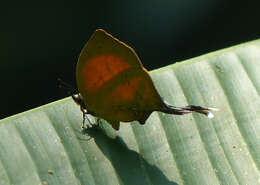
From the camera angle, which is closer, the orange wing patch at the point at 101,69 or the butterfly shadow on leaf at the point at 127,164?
the orange wing patch at the point at 101,69

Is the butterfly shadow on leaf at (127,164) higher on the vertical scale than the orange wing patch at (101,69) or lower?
lower

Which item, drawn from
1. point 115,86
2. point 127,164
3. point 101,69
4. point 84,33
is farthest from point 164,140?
point 84,33

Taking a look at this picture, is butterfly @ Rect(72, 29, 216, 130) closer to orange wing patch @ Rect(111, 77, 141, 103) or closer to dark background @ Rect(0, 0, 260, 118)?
orange wing patch @ Rect(111, 77, 141, 103)

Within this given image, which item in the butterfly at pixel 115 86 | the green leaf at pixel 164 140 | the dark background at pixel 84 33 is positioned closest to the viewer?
the butterfly at pixel 115 86

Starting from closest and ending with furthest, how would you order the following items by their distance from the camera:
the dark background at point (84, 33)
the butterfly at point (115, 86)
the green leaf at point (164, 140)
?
the butterfly at point (115, 86) → the green leaf at point (164, 140) → the dark background at point (84, 33)

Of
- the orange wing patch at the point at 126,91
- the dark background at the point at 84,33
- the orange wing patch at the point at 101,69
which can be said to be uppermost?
the orange wing patch at the point at 101,69

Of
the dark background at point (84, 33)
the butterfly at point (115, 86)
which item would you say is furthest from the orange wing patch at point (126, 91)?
the dark background at point (84, 33)

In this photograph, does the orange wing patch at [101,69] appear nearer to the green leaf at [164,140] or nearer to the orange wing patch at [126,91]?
the orange wing patch at [126,91]

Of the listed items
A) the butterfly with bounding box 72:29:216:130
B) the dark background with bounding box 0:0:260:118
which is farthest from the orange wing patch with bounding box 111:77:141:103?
the dark background with bounding box 0:0:260:118
